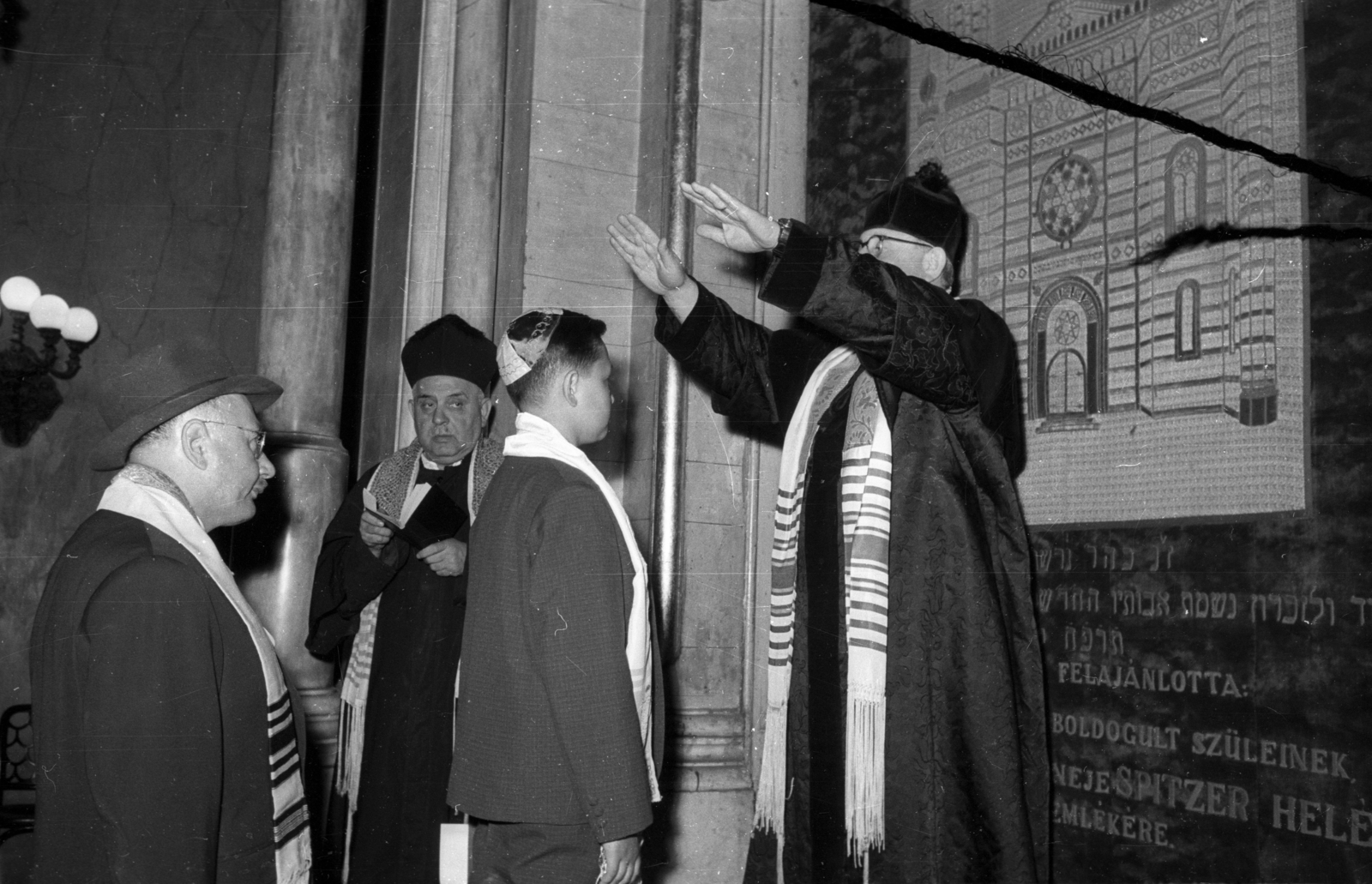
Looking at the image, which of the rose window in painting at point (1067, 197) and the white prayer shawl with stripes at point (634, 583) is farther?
the rose window in painting at point (1067, 197)

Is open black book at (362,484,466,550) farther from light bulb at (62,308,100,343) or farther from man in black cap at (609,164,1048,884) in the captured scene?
light bulb at (62,308,100,343)

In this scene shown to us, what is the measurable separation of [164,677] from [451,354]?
178 centimetres

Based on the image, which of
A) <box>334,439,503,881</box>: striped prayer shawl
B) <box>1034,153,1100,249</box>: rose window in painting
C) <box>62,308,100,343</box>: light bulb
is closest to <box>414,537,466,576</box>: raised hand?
<box>334,439,503,881</box>: striped prayer shawl

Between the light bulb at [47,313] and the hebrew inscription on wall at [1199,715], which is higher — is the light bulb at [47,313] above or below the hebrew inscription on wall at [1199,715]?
above

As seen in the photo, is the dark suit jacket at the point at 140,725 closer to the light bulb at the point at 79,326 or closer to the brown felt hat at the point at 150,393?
the brown felt hat at the point at 150,393

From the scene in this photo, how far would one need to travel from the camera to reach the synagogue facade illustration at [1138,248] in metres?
2.82

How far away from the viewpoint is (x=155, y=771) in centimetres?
169

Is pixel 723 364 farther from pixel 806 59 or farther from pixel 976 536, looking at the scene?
pixel 806 59

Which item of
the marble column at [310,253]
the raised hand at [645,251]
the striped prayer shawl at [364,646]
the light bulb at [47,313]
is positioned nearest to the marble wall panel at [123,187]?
the light bulb at [47,313]

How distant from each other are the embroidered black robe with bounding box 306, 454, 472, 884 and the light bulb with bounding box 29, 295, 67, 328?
278 cm

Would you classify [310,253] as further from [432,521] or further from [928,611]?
[928,611]

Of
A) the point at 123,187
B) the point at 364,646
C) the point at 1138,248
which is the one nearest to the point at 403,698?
the point at 364,646

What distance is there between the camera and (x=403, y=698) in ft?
10.3

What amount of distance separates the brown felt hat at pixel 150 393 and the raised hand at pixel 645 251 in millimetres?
1072
